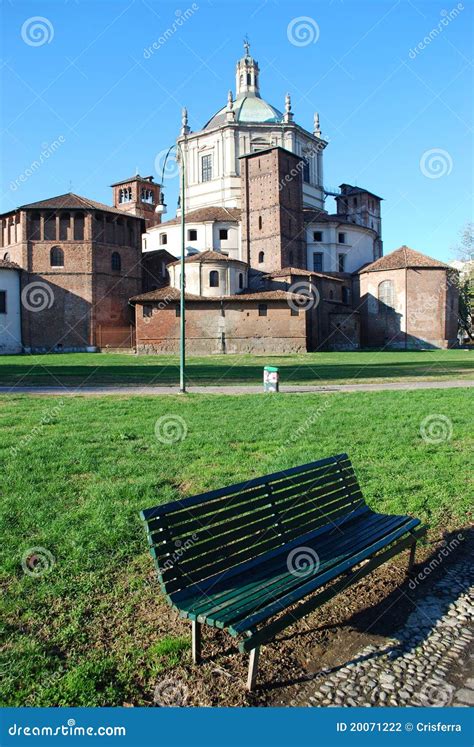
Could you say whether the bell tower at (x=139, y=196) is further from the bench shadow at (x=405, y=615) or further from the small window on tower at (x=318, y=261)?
the bench shadow at (x=405, y=615)

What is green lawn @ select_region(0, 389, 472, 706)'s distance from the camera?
365 cm

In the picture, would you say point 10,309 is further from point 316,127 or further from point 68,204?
point 316,127

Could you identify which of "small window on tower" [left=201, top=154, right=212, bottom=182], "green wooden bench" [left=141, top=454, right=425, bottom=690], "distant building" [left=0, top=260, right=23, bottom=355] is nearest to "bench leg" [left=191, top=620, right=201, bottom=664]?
"green wooden bench" [left=141, top=454, right=425, bottom=690]

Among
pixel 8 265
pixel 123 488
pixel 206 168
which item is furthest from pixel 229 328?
pixel 123 488

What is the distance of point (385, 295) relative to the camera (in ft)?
182

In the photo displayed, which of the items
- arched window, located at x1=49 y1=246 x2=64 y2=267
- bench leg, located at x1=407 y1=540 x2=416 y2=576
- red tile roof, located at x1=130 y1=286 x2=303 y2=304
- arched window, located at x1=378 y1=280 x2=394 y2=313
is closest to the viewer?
bench leg, located at x1=407 y1=540 x2=416 y2=576

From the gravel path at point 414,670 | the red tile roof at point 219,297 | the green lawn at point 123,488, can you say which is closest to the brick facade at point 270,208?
the red tile roof at point 219,297

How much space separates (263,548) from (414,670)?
4.34 feet

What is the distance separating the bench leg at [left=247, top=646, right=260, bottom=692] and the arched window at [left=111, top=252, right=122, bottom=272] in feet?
168

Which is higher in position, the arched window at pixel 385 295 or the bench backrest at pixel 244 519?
the arched window at pixel 385 295

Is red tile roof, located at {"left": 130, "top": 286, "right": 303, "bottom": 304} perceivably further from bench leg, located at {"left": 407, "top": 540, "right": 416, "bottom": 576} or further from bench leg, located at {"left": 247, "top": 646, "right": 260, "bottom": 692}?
bench leg, located at {"left": 247, "top": 646, "right": 260, "bottom": 692}

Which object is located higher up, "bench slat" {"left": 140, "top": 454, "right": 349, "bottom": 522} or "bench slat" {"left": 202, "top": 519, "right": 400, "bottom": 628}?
"bench slat" {"left": 140, "top": 454, "right": 349, "bottom": 522}

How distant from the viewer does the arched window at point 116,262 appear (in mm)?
52125

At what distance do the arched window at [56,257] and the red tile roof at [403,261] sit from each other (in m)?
28.1
